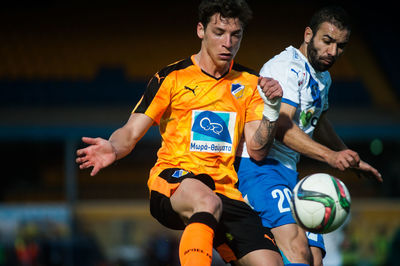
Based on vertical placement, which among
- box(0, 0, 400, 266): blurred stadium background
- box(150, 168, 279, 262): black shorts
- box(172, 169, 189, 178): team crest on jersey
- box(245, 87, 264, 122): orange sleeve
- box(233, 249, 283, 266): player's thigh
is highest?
box(245, 87, 264, 122): orange sleeve

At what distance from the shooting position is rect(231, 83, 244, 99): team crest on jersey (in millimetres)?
4535

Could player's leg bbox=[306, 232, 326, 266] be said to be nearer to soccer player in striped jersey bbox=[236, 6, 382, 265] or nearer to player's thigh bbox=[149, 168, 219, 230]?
soccer player in striped jersey bbox=[236, 6, 382, 265]

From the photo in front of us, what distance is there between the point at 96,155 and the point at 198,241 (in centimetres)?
90

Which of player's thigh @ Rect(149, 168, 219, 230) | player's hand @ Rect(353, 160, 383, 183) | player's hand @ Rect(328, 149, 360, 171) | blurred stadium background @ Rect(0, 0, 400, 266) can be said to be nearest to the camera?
player's thigh @ Rect(149, 168, 219, 230)

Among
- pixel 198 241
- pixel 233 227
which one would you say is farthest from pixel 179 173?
pixel 198 241

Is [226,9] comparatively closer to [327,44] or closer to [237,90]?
[237,90]

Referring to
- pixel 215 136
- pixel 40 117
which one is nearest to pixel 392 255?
pixel 40 117

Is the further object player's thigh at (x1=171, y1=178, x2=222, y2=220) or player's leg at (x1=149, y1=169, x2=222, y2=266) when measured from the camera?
player's thigh at (x1=171, y1=178, x2=222, y2=220)

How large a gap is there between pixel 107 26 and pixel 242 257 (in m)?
14.0

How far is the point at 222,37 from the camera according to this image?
435 centimetres

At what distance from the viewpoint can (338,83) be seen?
16141mm

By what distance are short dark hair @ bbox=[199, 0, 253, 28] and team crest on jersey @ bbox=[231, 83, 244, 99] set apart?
1.48 feet

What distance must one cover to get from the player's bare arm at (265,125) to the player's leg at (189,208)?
1.70 ft

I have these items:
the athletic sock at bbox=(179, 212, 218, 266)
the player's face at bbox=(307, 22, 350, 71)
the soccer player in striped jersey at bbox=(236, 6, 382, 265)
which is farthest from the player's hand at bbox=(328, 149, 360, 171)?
the athletic sock at bbox=(179, 212, 218, 266)
